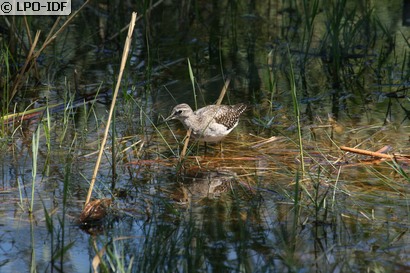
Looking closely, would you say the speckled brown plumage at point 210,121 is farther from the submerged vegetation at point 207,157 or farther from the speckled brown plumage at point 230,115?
the submerged vegetation at point 207,157

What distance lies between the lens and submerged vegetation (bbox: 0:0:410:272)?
A: 5.12 metres

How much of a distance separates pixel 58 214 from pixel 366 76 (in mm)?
5141

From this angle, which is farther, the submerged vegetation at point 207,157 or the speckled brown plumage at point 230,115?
the speckled brown plumage at point 230,115

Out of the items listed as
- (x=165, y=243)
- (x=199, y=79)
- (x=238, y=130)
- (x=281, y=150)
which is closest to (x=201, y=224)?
(x=165, y=243)

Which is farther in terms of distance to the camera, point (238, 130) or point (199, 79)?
point (199, 79)

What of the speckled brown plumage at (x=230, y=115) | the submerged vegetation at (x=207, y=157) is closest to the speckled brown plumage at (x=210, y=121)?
the speckled brown plumage at (x=230, y=115)

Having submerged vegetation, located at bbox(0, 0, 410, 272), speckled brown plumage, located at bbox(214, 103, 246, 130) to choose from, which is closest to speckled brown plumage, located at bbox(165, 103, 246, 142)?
speckled brown plumage, located at bbox(214, 103, 246, 130)

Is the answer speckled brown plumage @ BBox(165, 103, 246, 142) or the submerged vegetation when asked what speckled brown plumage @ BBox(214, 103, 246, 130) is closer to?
speckled brown plumage @ BBox(165, 103, 246, 142)

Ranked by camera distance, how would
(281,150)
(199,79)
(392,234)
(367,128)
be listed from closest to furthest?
1. (392,234)
2. (281,150)
3. (367,128)
4. (199,79)

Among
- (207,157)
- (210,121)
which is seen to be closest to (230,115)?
(207,157)

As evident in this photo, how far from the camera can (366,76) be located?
981cm

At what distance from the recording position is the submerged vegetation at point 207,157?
5121 millimetres

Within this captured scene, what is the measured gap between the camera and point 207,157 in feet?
24.3

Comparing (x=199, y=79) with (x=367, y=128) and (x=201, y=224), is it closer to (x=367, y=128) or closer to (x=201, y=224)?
(x=367, y=128)
